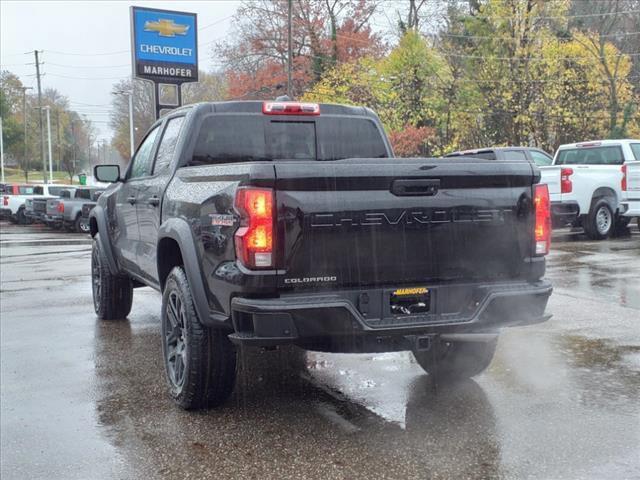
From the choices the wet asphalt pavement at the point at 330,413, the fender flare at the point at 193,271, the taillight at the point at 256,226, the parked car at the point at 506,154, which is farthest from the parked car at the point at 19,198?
the taillight at the point at 256,226

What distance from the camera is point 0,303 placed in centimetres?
904

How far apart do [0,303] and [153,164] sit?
14.3 ft

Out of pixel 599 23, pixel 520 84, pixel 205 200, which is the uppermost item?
pixel 599 23

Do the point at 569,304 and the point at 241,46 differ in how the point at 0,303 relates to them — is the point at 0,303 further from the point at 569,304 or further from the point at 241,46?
the point at 241,46

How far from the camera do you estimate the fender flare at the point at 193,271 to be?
167 inches

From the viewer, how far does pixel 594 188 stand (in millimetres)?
14516

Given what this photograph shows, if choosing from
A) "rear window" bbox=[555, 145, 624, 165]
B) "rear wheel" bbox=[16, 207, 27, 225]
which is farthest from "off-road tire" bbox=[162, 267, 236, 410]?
"rear wheel" bbox=[16, 207, 27, 225]

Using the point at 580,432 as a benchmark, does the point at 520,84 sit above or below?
above

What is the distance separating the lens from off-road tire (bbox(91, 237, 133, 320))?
24.6 ft

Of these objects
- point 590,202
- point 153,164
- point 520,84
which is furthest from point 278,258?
point 520,84

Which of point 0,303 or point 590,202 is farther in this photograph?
point 590,202

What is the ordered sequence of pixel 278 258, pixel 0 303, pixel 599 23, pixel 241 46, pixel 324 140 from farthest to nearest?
pixel 241 46, pixel 599 23, pixel 0 303, pixel 324 140, pixel 278 258

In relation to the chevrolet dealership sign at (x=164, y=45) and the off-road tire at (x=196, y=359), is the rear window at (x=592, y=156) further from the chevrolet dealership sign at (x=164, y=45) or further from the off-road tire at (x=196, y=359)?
the off-road tire at (x=196, y=359)

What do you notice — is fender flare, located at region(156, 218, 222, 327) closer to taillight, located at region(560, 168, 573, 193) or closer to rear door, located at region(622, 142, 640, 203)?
taillight, located at region(560, 168, 573, 193)
